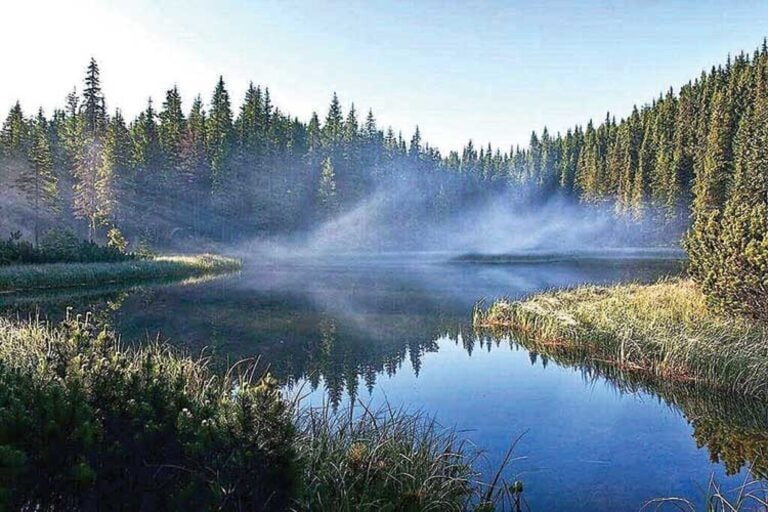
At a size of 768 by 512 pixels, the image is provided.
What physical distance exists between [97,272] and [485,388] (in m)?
29.3

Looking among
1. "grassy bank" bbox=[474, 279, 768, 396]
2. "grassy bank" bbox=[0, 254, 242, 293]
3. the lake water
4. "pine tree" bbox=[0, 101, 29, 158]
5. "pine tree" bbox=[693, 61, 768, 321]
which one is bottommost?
the lake water

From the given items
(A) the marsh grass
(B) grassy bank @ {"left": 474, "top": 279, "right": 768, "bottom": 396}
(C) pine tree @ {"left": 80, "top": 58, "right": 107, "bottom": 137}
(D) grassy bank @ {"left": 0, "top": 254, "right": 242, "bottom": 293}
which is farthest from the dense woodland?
(A) the marsh grass

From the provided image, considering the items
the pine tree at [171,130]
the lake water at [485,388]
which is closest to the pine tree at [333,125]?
the pine tree at [171,130]

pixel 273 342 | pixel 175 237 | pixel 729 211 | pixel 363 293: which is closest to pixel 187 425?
pixel 273 342

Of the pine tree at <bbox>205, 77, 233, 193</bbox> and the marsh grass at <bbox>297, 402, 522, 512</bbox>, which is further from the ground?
the pine tree at <bbox>205, 77, 233, 193</bbox>

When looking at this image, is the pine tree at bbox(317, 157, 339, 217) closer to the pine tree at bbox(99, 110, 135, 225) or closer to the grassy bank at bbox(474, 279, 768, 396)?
the pine tree at bbox(99, 110, 135, 225)

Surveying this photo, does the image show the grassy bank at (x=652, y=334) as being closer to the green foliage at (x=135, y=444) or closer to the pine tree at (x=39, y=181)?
the green foliage at (x=135, y=444)

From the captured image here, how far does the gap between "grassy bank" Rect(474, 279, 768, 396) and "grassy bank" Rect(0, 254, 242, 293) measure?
23946 millimetres

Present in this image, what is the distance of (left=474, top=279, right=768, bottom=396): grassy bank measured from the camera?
11.7 metres

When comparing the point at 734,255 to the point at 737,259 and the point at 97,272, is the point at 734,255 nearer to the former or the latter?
the point at 737,259

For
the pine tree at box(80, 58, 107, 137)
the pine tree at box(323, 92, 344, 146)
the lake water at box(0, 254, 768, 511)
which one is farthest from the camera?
the pine tree at box(323, 92, 344, 146)

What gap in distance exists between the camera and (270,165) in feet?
259

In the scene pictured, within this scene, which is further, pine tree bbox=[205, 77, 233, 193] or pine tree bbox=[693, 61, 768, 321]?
pine tree bbox=[205, 77, 233, 193]

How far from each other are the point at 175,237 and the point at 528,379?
59432 millimetres
